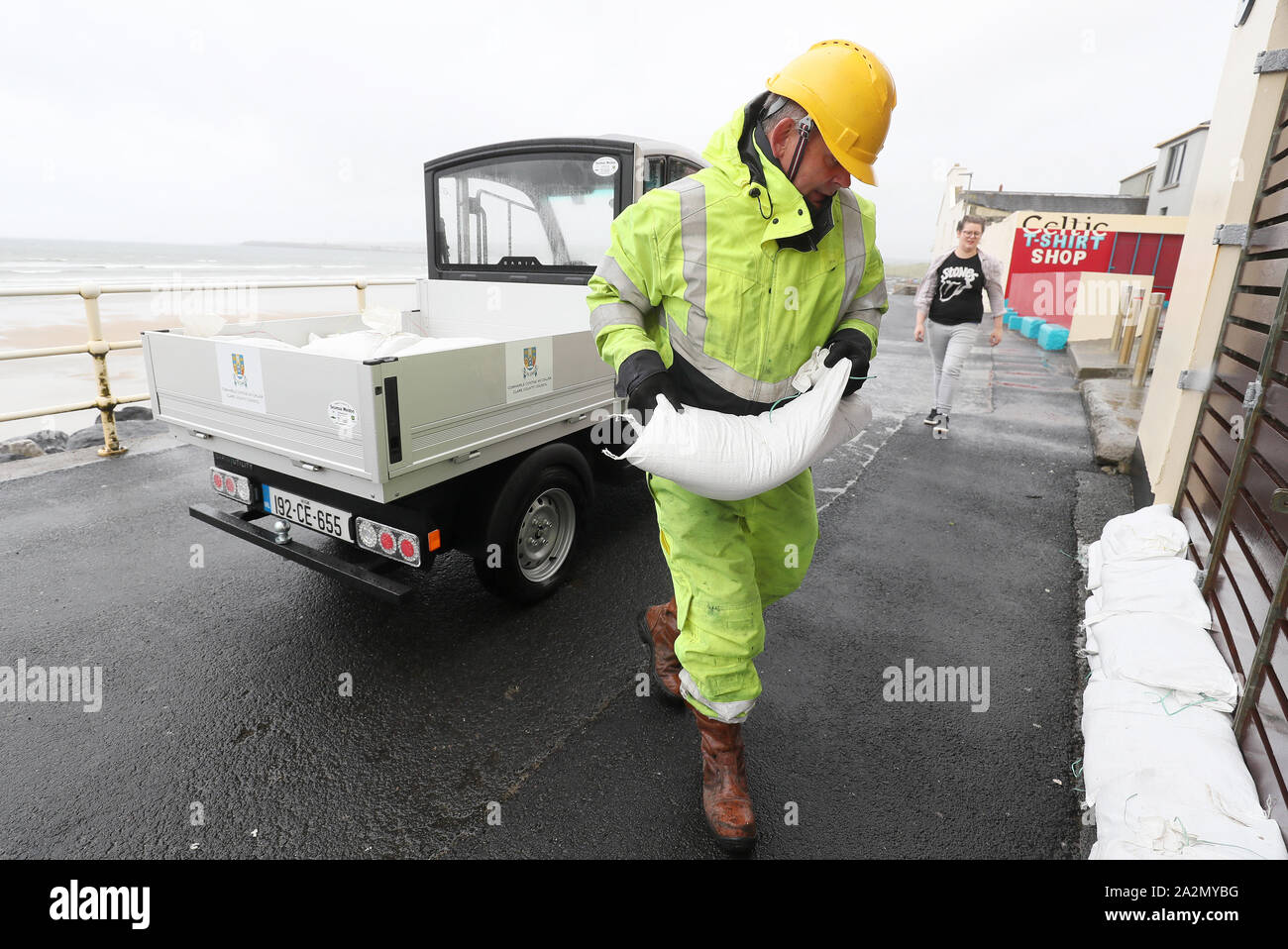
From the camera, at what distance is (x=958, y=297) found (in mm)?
6633

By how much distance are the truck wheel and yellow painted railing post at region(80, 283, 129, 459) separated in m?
4.17

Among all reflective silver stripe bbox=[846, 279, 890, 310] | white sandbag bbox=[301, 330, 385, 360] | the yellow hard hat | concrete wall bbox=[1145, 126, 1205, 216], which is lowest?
white sandbag bbox=[301, 330, 385, 360]

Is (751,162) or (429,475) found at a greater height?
(751,162)

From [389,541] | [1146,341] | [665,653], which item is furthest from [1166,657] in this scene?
[1146,341]

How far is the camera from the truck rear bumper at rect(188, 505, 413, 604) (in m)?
2.99

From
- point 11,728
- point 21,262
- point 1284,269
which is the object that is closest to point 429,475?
point 11,728

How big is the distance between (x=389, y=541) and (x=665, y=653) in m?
1.26

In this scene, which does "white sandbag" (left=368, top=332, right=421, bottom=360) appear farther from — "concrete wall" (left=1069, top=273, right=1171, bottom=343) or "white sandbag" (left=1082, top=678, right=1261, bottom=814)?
"concrete wall" (left=1069, top=273, right=1171, bottom=343)

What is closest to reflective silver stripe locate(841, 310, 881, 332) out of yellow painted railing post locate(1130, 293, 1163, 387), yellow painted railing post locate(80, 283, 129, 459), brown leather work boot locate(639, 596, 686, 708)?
brown leather work boot locate(639, 596, 686, 708)

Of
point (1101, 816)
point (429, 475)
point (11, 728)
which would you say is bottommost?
point (11, 728)

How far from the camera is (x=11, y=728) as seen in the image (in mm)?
2768

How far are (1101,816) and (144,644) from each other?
12.6 ft

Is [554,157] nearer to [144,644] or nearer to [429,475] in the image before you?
[429,475]

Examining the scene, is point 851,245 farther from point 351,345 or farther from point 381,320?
point 381,320
